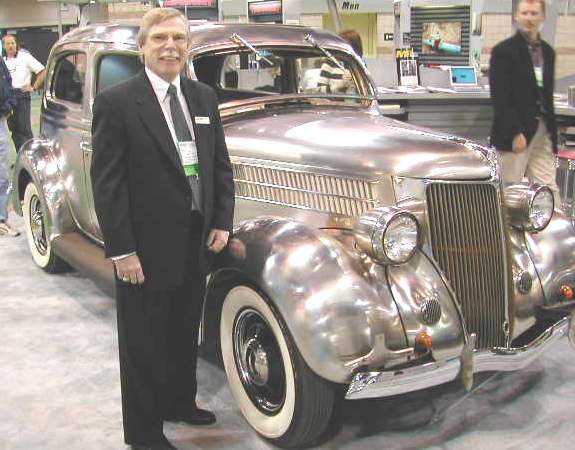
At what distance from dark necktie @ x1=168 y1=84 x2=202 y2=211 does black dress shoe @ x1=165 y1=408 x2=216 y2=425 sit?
3.05ft

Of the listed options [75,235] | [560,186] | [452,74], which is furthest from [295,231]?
[452,74]

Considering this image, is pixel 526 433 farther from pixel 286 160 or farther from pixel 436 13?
pixel 436 13

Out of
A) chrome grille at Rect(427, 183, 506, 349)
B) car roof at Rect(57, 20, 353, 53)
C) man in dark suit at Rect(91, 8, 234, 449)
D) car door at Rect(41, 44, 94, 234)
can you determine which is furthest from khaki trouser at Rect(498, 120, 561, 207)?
car door at Rect(41, 44, 94, 234)

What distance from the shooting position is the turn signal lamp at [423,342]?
8.12ft

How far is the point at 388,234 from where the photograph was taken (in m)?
2.53

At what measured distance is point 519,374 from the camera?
333 centimetres

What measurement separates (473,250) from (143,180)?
1.33 m

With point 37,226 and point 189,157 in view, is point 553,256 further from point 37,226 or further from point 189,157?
point 37,226

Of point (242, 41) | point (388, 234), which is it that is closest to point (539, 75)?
point (242, 41)

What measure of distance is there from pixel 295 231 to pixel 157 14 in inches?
36.5

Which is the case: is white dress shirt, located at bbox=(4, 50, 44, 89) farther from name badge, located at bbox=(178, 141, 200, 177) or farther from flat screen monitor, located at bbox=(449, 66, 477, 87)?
name badge, located at bbox=(178, 141, 200, 177)

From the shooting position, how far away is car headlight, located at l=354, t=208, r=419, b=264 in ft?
8.25

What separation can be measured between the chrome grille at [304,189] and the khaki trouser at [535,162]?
1804 mm

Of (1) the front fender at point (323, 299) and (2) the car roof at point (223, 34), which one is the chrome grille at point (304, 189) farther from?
(2) the car roof at point (223, 34)
